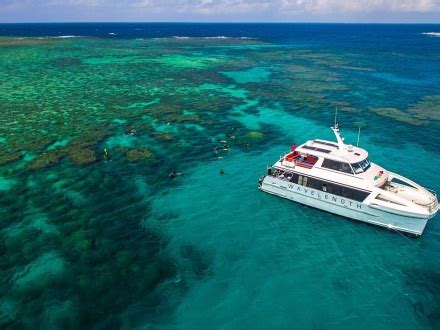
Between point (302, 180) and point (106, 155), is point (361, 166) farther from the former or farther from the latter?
point (106, 155)

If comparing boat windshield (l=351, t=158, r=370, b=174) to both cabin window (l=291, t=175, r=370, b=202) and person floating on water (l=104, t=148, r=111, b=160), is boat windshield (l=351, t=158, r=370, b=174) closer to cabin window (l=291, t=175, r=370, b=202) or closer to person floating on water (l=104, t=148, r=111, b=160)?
cabin window (l=291, t=175, r=370, b=202)

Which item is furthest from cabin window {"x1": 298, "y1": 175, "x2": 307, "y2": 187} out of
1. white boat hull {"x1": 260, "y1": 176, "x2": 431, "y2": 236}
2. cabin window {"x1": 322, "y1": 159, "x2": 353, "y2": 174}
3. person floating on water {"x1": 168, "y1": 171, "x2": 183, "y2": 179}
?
person floating on water {"x1": 168, "y1": 171, "x2": 183, "y2": 179}

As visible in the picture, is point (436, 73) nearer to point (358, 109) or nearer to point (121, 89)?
point (358, 109)

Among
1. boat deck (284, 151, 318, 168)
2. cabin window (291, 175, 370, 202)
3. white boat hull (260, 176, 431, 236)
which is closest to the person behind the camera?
white boat hull (260, 176, 431, 236)

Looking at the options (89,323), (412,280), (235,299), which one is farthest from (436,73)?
(89,323)

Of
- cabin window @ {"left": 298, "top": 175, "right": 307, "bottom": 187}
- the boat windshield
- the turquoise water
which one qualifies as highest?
the boat windshield

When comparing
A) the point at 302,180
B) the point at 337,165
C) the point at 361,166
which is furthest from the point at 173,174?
the point at 361,166
